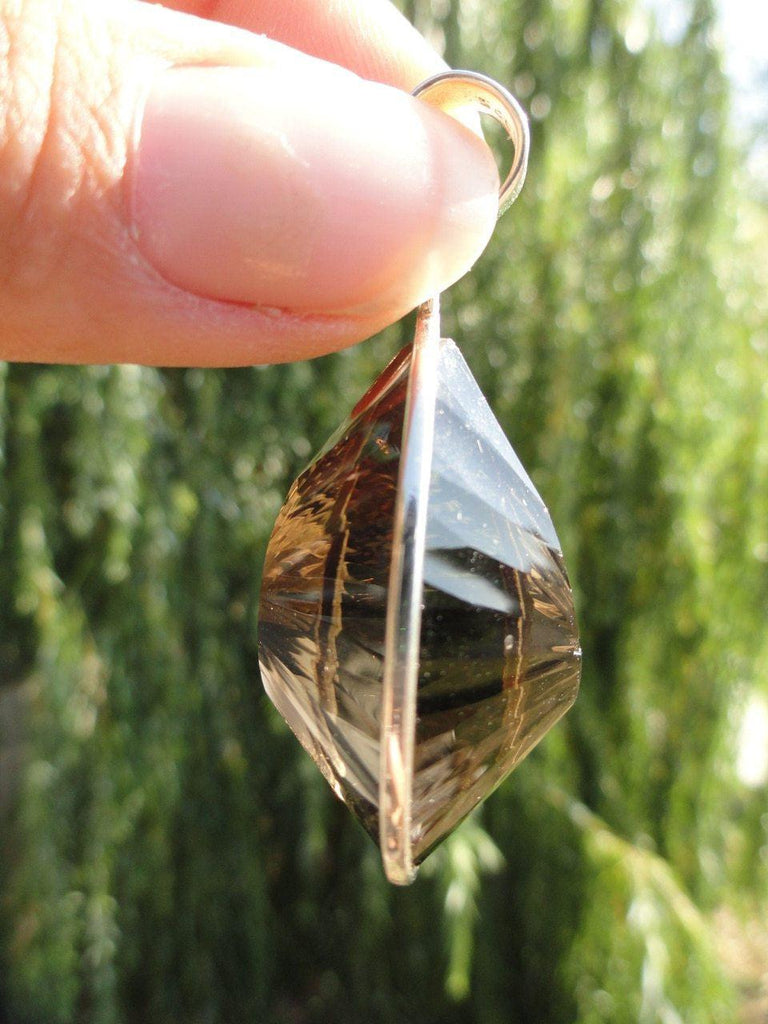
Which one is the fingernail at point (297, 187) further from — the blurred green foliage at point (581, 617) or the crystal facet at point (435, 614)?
the blurred green foliage at point (581, 617)

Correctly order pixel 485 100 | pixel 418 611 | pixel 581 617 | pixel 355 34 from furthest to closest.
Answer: pixel 581 617
pixel 355 34
pixel 485 100
pixel 418 611

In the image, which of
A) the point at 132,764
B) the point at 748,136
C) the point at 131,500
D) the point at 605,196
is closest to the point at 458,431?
the point at 131,500

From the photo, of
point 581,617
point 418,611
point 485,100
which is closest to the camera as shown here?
point 418,611

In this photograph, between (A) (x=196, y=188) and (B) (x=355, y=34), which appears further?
(B) (x=355, y=34)

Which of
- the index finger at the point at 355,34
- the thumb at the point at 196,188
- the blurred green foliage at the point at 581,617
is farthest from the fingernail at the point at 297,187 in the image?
the blurred green foliage at the point at 581,617

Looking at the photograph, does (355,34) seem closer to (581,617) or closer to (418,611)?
(418,611)

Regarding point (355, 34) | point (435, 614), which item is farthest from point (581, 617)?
point (435, 614)

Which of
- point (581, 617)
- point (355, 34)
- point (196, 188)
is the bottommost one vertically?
point (581, 617)
